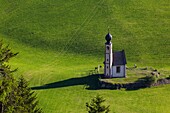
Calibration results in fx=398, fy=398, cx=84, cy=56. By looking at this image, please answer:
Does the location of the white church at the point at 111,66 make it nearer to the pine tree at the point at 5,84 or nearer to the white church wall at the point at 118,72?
the white church wall at the point at 118,72

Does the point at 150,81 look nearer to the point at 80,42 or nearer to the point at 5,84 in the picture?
the point at 80,42

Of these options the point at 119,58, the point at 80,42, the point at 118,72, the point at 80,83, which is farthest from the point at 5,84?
the point at 80,42

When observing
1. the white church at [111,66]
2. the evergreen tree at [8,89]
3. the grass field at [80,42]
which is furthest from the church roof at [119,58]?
the evergreen tree at [8,89]

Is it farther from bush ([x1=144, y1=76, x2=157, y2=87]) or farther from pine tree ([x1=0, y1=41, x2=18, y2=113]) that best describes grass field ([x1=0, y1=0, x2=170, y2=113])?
pine tree ([x1=0, y1=41, x2=18, y2=113])

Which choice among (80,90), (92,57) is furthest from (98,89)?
(92,57)

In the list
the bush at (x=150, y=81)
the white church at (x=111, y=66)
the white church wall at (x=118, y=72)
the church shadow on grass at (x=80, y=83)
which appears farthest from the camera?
the white church wall at (x=118, y=72)

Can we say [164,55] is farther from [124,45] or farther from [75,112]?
[75,112]
